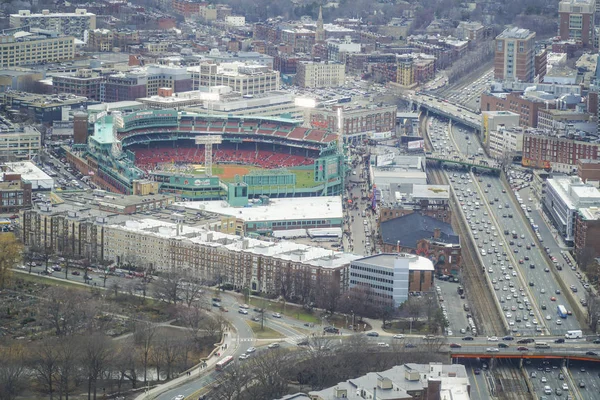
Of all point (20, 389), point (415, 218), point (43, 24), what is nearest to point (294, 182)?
point (415, 218)

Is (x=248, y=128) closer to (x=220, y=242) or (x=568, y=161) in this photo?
(x=568, y=161)

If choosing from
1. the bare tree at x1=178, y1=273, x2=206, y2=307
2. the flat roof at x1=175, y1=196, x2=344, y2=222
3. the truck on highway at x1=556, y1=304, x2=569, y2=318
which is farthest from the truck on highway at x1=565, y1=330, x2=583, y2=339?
the flat roof at x1=175, y1=196, x2=344, y2=222

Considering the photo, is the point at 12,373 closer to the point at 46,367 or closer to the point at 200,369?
the point at 46,367

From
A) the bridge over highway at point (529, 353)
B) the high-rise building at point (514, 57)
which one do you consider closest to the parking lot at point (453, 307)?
the bridge over highway at point (529, 353)

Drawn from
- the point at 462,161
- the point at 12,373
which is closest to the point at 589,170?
the point at 462,161

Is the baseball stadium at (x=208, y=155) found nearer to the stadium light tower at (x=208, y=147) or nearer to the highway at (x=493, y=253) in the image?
the stadium light tower at (x=208, y=147)

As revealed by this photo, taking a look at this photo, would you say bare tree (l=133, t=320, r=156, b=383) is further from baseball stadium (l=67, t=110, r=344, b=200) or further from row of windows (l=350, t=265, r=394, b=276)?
baseball stadium (l=67, t=110, r=344, b=200)
